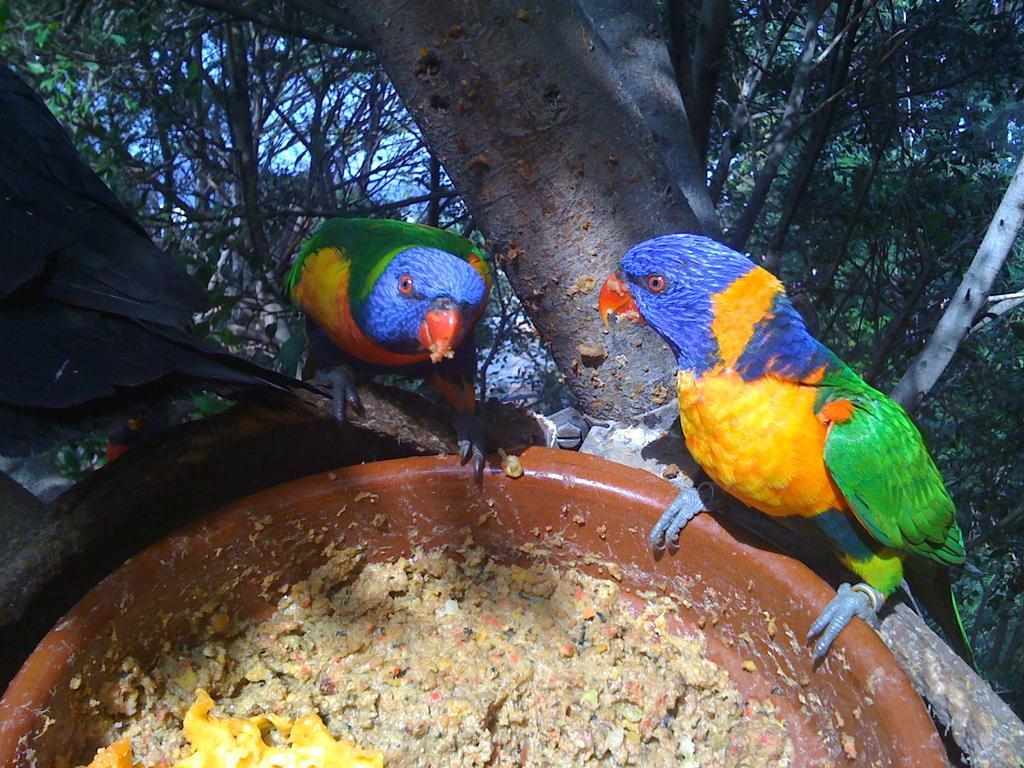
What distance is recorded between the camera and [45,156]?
1.48 metres

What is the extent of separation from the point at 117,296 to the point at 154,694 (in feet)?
1.99

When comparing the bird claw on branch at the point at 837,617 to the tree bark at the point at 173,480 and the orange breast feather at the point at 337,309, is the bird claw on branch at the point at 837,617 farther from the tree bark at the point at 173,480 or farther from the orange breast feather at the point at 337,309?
the orange breast feather at the point at 337,309

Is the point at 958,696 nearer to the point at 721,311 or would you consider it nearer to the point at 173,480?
the point at 721,311

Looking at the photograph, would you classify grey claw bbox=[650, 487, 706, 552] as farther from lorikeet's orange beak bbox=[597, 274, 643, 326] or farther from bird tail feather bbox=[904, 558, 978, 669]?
bird tail feather bbox=[904, 558, 978, 669]

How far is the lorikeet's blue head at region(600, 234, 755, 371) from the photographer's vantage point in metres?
1.28

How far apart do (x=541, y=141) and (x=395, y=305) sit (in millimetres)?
423

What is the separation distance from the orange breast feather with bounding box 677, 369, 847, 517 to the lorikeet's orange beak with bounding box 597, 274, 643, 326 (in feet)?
0.65

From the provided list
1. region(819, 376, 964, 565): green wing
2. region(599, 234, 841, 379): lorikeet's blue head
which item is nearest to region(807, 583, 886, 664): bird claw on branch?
region(819, 376, 964, 565): green wing

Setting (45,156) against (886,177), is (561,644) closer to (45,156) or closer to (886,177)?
(45,156)

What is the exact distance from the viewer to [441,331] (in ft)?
4.88

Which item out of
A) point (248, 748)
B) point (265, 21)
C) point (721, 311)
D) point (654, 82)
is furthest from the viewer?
point (265, 21)

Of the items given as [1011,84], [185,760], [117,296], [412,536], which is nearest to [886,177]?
[1011,84]

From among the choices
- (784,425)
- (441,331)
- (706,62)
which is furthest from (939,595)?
(706,62)

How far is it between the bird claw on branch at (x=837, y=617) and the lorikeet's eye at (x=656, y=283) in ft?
1.87
